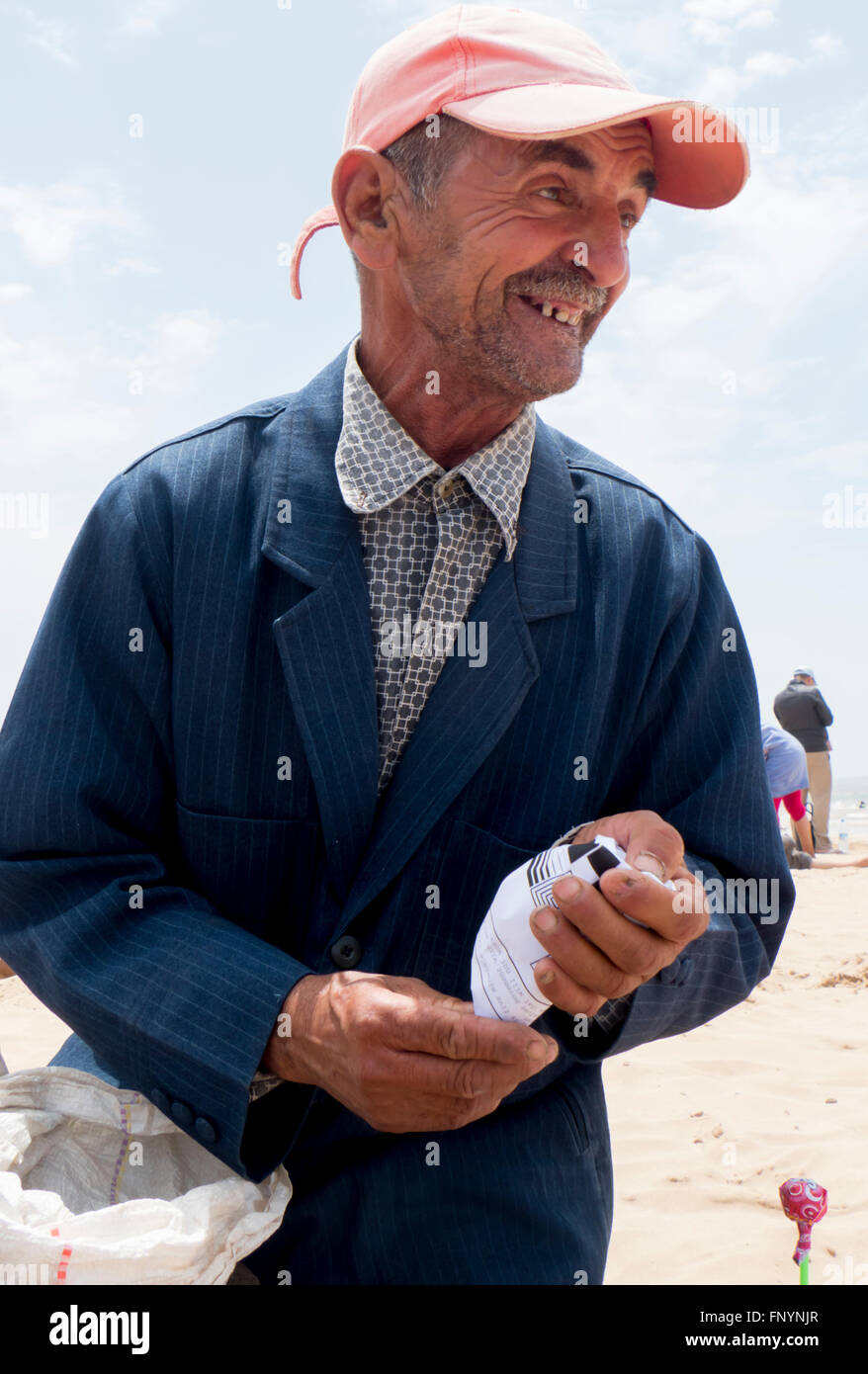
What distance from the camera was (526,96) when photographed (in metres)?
1.87

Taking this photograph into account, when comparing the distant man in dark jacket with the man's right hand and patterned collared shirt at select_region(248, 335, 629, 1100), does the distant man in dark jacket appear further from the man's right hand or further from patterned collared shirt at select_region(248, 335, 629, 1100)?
the man's right hand

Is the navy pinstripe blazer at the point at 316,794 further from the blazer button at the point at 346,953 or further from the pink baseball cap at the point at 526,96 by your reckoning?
the pink baseball cap at the point at 526,96

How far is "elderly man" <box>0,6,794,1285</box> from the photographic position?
164cm

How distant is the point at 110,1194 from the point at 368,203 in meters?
1.80

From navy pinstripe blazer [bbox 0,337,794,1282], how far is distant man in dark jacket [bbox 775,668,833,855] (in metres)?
11.7

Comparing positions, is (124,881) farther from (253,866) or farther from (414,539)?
(414,539)

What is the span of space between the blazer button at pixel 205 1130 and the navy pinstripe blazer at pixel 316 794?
0.01 meters

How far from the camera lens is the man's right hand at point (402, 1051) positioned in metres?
1.43

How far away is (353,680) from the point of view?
6.07 feet

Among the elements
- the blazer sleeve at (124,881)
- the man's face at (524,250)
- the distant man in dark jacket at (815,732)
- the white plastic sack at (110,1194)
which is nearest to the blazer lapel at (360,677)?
the blazer sleeve at (124,881)

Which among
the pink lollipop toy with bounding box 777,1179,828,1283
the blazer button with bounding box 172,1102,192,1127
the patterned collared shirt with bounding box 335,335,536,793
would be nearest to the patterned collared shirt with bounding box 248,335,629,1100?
the patterned collared shirt with bounding box 335,335,536,793

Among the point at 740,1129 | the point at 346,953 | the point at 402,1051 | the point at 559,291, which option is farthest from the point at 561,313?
the point at 740,1129
